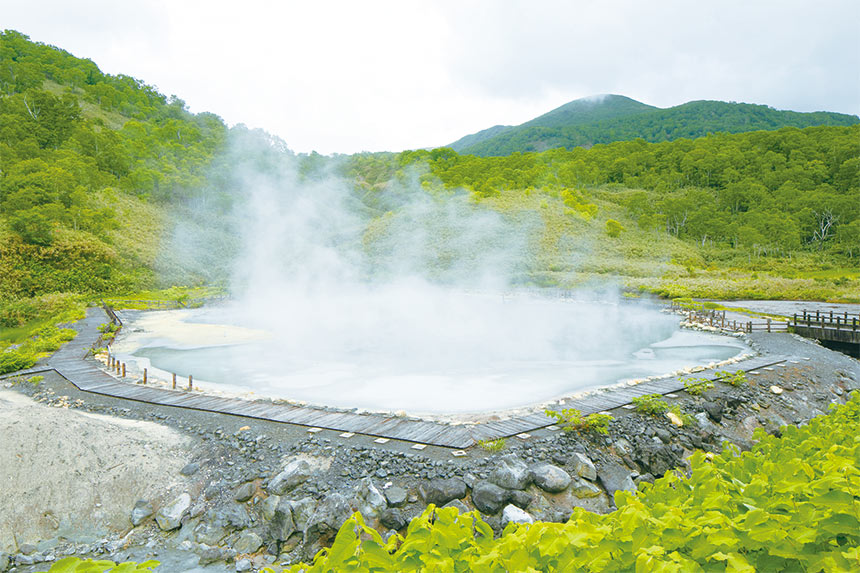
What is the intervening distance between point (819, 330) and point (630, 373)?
7.83 meters

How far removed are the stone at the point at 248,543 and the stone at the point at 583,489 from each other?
136 inches

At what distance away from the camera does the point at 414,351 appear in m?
13.0

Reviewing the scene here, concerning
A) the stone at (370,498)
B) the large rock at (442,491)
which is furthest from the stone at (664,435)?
the stone at (370,498)

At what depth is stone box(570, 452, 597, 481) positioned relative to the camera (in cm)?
547

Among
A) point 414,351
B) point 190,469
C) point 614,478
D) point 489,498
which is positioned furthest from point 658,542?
point 414,351

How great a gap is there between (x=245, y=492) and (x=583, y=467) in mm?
3978

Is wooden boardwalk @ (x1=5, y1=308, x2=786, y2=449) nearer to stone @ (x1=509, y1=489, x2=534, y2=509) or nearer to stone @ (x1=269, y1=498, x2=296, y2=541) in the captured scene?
stone @ (x1=509, y1=489, x2=534, y2=509)

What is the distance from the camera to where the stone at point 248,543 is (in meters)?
4.62

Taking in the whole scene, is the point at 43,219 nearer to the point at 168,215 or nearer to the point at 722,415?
the point at 168,215

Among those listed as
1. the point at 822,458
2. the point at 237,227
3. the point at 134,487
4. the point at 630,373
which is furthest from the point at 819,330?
the point at 237,227

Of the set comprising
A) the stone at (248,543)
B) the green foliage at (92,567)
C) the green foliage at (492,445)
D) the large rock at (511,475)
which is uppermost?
the green foliage at (92,567)

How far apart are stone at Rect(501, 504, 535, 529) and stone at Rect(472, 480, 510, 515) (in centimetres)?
9

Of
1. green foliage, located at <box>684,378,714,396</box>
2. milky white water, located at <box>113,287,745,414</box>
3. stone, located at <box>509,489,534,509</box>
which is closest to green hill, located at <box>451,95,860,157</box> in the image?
milky white water, located at <box>113,287,745,414</box>

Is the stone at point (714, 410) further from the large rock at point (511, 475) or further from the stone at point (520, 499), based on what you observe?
the stone at point (520, 499)
